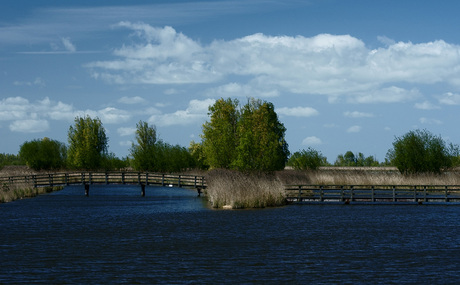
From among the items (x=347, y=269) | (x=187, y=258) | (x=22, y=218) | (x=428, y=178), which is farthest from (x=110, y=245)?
(x=428, y=178)

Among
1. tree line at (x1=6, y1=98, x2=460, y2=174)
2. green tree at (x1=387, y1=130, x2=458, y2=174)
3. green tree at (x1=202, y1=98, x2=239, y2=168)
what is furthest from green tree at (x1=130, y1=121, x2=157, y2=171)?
green tree at (x1=387, y1=130, x2=458, y2=174)

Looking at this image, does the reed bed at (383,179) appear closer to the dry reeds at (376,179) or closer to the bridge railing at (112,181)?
the dry reeds at (376,179)

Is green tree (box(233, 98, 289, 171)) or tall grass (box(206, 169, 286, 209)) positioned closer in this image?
tall grass (box(206, 169, 286, 209))

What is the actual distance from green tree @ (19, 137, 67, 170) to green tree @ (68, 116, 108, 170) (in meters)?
3.26

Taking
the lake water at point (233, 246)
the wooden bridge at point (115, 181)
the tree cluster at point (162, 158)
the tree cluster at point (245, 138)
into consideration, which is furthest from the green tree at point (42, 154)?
the lake water at point (233, 246)

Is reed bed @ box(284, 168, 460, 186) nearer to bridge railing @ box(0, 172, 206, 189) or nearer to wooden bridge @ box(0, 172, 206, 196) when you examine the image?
wooden bridge @ box(0, 172, 206, 196)

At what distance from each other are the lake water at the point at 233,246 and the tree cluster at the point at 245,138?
1763cm

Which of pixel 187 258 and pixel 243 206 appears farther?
pixel 243 206

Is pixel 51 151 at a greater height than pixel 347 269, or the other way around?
pixel 51 151

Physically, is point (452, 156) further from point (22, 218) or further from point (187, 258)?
point (187, 258)

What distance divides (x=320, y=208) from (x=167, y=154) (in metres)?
54.5

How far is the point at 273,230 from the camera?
3089 centimetres

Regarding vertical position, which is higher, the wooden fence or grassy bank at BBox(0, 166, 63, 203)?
the wooden fence

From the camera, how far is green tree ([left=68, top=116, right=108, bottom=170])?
101 meters
